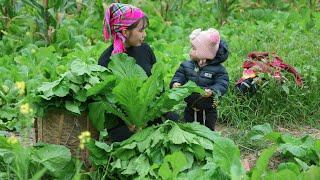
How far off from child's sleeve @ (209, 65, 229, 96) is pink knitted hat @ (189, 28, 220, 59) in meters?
0.15

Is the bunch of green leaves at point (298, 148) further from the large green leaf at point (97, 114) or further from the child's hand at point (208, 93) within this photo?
the large green leaf at point (97, 114)

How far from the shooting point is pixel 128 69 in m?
4.61

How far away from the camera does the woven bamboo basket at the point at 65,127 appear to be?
459 centimetres

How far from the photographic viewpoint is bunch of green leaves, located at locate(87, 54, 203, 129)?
4352 mm

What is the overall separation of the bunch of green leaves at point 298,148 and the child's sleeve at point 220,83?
44cm

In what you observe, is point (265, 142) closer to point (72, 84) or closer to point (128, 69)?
point (128, 69)

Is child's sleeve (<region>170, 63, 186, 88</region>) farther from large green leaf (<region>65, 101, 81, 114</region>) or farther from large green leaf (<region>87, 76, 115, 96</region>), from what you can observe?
large green leaf (<region>65, 101, 81, 114</region>)

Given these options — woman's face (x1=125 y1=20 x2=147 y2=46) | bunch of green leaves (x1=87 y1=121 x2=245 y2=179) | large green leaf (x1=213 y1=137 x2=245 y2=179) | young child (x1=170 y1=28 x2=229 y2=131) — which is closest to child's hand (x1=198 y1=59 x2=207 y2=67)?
young child (x1=170 y1=28 x2=229 y2=131)

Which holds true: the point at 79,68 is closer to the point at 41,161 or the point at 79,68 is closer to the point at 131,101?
the point at 131,101

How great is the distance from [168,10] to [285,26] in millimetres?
1816

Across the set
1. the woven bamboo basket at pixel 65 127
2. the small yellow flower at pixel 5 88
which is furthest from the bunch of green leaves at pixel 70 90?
the small yellow flower at pixel 5 88

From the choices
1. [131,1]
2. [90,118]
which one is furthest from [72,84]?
[131,1]

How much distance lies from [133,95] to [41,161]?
73cm

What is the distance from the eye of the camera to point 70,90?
4449 millimetres
